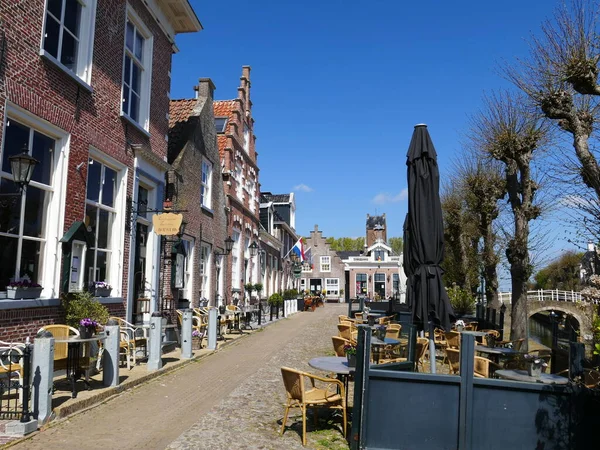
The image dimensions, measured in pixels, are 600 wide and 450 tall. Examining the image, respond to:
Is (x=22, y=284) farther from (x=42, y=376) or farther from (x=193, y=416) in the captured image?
(x=193, y=416)

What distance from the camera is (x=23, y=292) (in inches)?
295

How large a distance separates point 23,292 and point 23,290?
0.04m

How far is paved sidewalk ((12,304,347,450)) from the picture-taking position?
5.44 m

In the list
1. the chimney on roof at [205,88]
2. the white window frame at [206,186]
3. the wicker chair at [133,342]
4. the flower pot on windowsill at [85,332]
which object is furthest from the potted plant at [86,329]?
the chimney on roof at [205,88]

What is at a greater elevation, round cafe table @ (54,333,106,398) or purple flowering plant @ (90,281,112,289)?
purple flowering plant @ (90,281,112,289)

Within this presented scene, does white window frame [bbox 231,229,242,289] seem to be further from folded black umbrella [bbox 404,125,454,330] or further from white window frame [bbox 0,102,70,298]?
folded black umbrella [bbox 404,125,454,330]

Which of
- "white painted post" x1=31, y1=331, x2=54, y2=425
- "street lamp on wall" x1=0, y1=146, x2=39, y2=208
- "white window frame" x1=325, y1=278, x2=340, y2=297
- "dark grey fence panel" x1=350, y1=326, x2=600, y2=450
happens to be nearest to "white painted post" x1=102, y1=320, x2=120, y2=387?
"white painted post" x1=31, y1=331, x2=54, y2=425

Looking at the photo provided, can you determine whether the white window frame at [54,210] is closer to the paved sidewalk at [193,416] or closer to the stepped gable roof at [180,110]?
the paved sidewalk at [193,416]

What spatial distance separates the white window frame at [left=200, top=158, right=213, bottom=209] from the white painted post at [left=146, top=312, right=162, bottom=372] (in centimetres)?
791

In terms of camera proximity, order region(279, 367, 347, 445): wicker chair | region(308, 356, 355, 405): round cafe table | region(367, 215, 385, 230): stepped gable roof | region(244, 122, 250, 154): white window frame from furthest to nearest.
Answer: region(367, 215, 385, 230): stepped gable roof, region(244, 122, 250, 154): white window frame, region(308, 356, 355, 405): round cafe table, region(279, 367, 347, 445): wicker chair

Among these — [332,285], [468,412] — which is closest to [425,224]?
[468,412]

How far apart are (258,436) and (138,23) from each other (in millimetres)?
9865

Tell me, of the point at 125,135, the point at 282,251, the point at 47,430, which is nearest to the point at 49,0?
the point at 125,135

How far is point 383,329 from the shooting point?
8.77 metres
